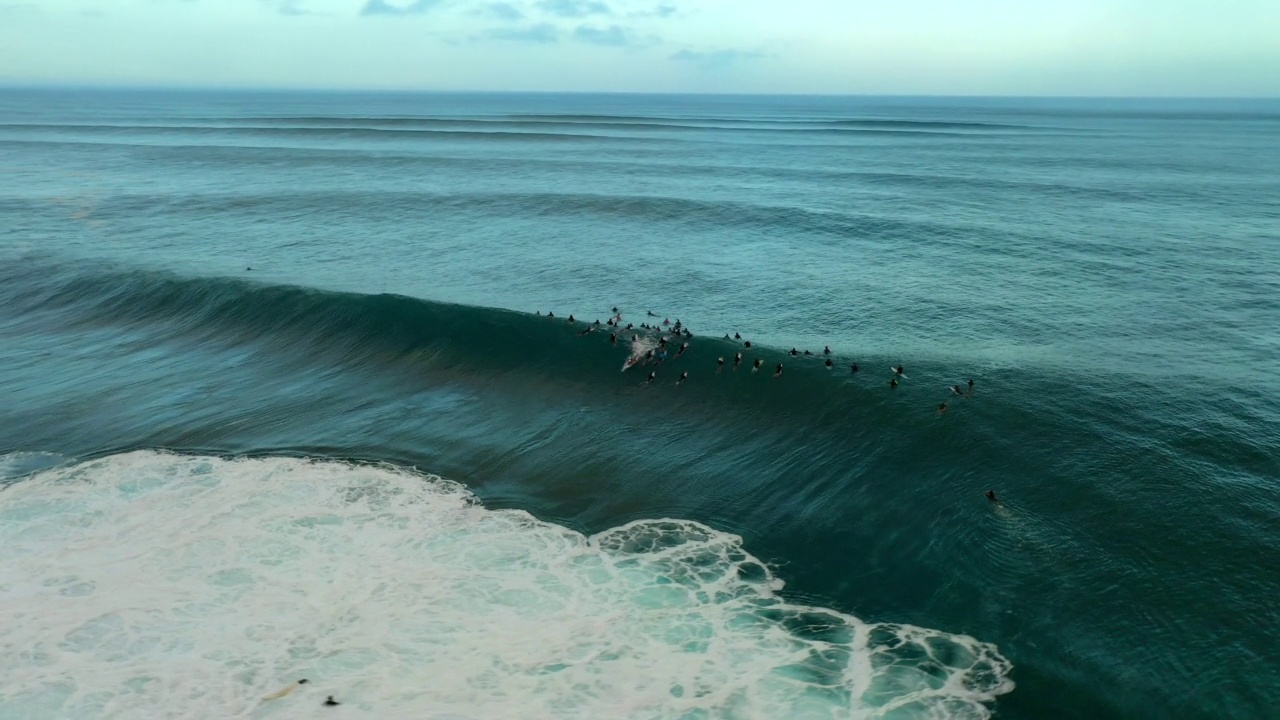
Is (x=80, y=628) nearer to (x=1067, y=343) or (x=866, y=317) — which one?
(x=866, y=317)

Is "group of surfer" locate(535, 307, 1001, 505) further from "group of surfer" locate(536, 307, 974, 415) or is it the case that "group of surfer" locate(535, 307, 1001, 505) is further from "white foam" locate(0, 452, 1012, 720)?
"white foam" locate(0, 452, 1012, 720)

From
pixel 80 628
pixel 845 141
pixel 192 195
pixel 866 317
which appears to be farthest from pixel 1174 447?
pixel 845 141

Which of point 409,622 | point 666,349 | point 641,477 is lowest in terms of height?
point 409,622

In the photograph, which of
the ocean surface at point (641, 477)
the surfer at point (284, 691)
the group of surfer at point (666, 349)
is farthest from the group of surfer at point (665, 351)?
the surfer at point (284, 691)

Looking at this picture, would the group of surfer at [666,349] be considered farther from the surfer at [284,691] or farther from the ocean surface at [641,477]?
the surfer at [284,691]

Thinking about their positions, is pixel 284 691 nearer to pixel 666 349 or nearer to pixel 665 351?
pixel 665 351

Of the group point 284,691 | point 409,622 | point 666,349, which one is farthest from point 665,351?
point 284,691
